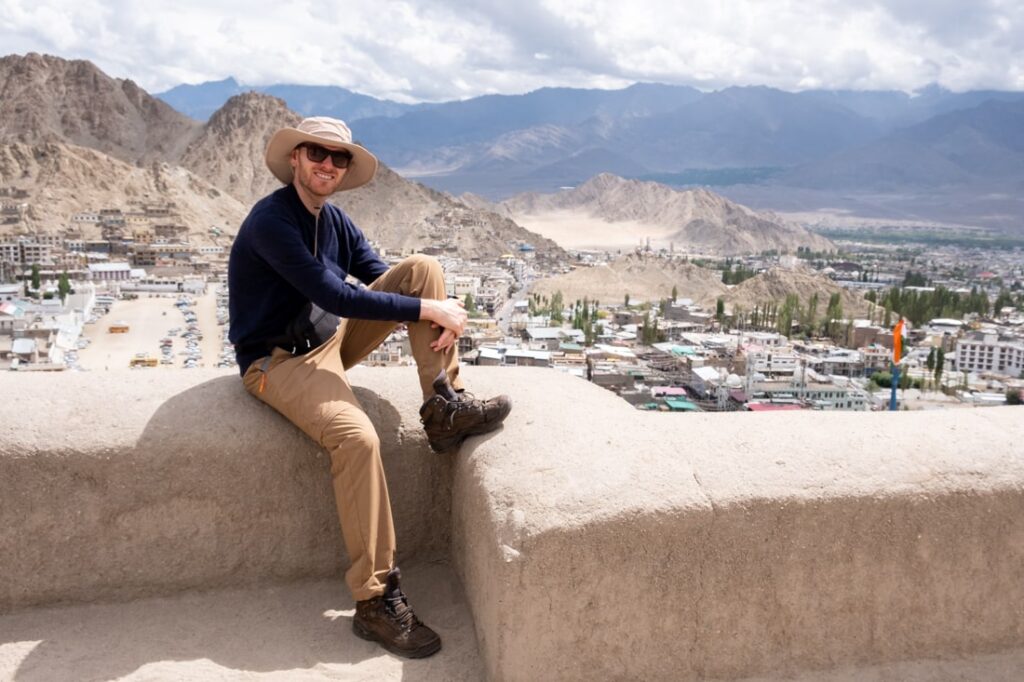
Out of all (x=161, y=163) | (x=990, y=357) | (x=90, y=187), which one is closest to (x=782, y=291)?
(x=990, y=357)

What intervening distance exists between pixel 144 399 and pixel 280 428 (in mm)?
438

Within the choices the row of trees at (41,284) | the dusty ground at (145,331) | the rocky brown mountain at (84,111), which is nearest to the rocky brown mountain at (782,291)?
the dusty ground at (145,331)

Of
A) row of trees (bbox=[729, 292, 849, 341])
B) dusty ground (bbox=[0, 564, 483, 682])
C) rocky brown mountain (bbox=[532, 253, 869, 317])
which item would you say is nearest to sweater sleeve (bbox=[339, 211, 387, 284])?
dusty ground (bbox=[0, 564, 483, 682])

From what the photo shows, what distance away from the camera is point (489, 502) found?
265cm

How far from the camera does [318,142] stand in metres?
3.04

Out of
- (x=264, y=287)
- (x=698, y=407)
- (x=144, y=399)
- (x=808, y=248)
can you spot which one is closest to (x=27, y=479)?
(x=144, y=399)

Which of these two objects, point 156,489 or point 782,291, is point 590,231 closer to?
point 782,291

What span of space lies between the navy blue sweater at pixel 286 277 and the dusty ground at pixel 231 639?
750 millimetres

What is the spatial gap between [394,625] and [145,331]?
4205 cm

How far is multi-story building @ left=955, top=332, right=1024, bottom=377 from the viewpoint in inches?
1522

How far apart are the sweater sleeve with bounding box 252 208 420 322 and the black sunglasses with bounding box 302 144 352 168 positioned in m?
0.24

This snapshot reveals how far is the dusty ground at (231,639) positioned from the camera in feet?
8.62

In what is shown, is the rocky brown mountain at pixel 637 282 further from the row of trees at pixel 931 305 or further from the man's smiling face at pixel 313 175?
the man's smiling face at pixel 313 175

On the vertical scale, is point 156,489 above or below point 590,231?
above
